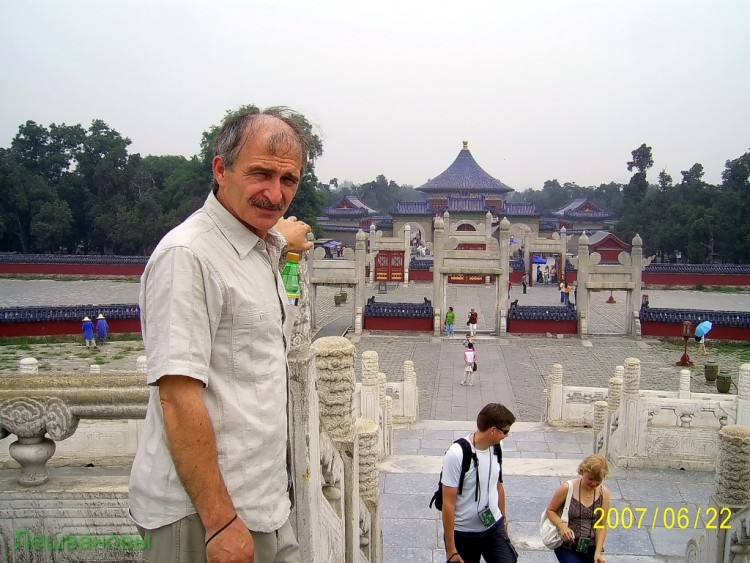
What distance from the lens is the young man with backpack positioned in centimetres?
350

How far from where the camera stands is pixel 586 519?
376 cm

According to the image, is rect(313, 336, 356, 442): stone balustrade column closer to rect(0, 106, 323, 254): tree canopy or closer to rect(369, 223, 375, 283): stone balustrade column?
rect(369, 223, 375, 283): stone balustrade column

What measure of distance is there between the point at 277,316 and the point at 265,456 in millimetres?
398

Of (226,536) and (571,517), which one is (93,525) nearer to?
(226,536)

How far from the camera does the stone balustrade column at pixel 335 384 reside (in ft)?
9.29

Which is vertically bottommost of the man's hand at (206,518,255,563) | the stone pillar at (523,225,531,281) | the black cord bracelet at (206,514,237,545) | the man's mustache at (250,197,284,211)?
the man's hand at (206,518,255,563)

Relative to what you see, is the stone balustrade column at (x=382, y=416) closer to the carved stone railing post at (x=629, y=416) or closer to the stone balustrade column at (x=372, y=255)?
the carved stone railing post at (x=629, y=416)

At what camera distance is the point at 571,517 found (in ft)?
12.4

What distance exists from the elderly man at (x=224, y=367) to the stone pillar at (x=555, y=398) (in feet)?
27.7

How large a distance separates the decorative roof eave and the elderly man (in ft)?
156

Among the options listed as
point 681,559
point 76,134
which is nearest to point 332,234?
point 76,134

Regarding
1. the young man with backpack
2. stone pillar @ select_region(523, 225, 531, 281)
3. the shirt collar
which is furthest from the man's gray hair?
stone pillar @ select_region(523, 225, 531, 281)

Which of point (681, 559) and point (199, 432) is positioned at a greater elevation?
point (199, 432)

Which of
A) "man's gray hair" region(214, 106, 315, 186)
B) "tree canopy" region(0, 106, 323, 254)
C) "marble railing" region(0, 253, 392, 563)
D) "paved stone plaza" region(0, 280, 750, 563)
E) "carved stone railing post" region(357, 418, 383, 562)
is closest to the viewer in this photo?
"man's gray hair" region(214, 106, 315, 186)
